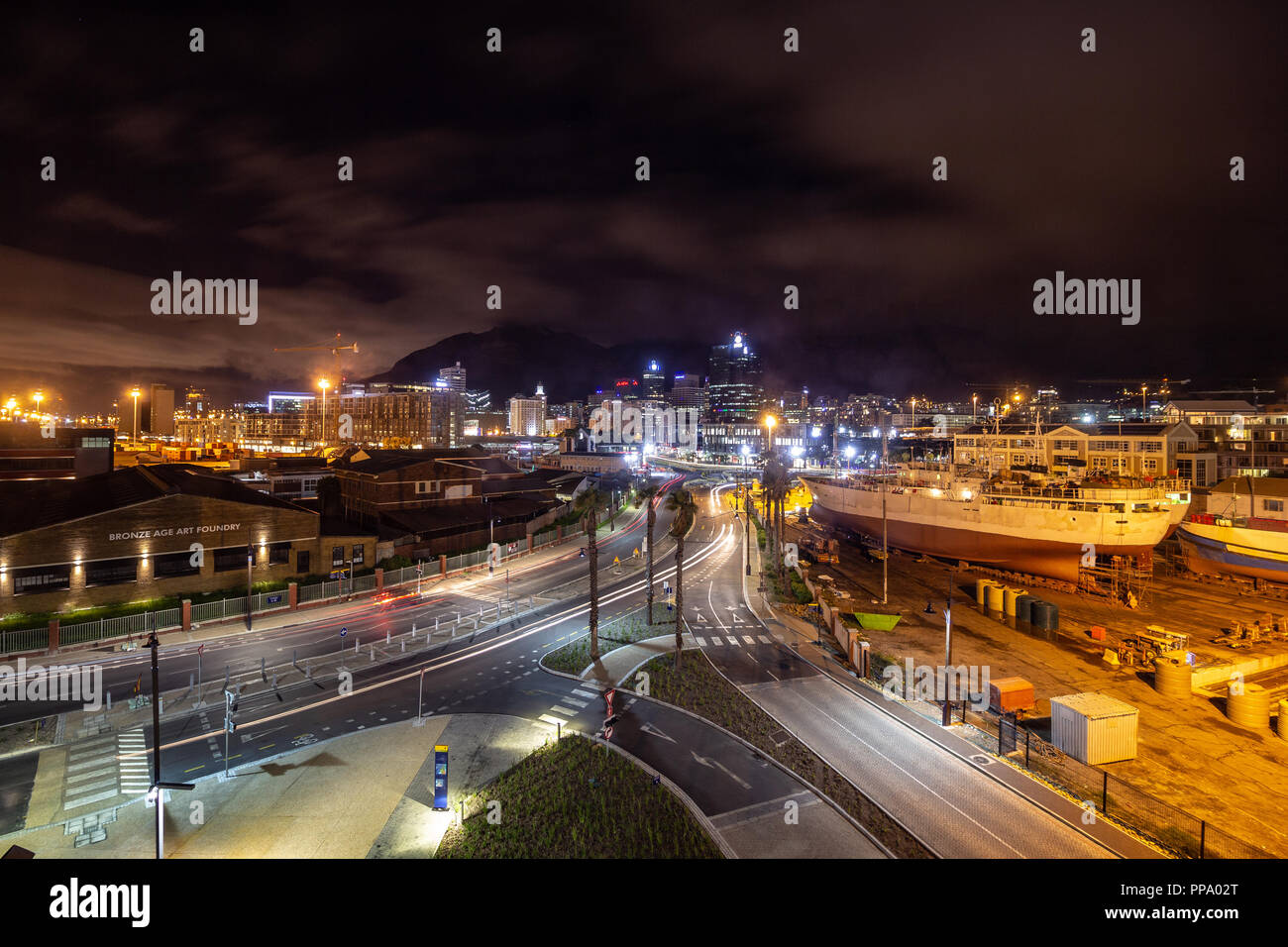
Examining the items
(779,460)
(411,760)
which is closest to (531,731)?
(411,760)

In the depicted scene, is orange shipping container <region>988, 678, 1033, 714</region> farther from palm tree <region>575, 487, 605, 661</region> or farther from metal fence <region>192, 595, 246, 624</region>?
metal fence <region>192, 595, 246, 624</region>

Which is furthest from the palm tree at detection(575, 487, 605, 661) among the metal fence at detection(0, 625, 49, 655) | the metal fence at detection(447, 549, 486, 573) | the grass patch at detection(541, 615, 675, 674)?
the metal fence at detection(0, 625, 49, 655)

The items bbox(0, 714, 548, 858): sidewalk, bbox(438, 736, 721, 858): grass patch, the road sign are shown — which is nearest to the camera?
bbox(438, 736, 721, 858): grass patch

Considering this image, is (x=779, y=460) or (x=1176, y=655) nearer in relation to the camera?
(x=1176, y=655)

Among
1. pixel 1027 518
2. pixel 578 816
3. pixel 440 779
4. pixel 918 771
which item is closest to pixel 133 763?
pixel 440 779

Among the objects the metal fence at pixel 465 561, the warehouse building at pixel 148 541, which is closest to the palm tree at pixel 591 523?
the metal fence at pixel 465 561
